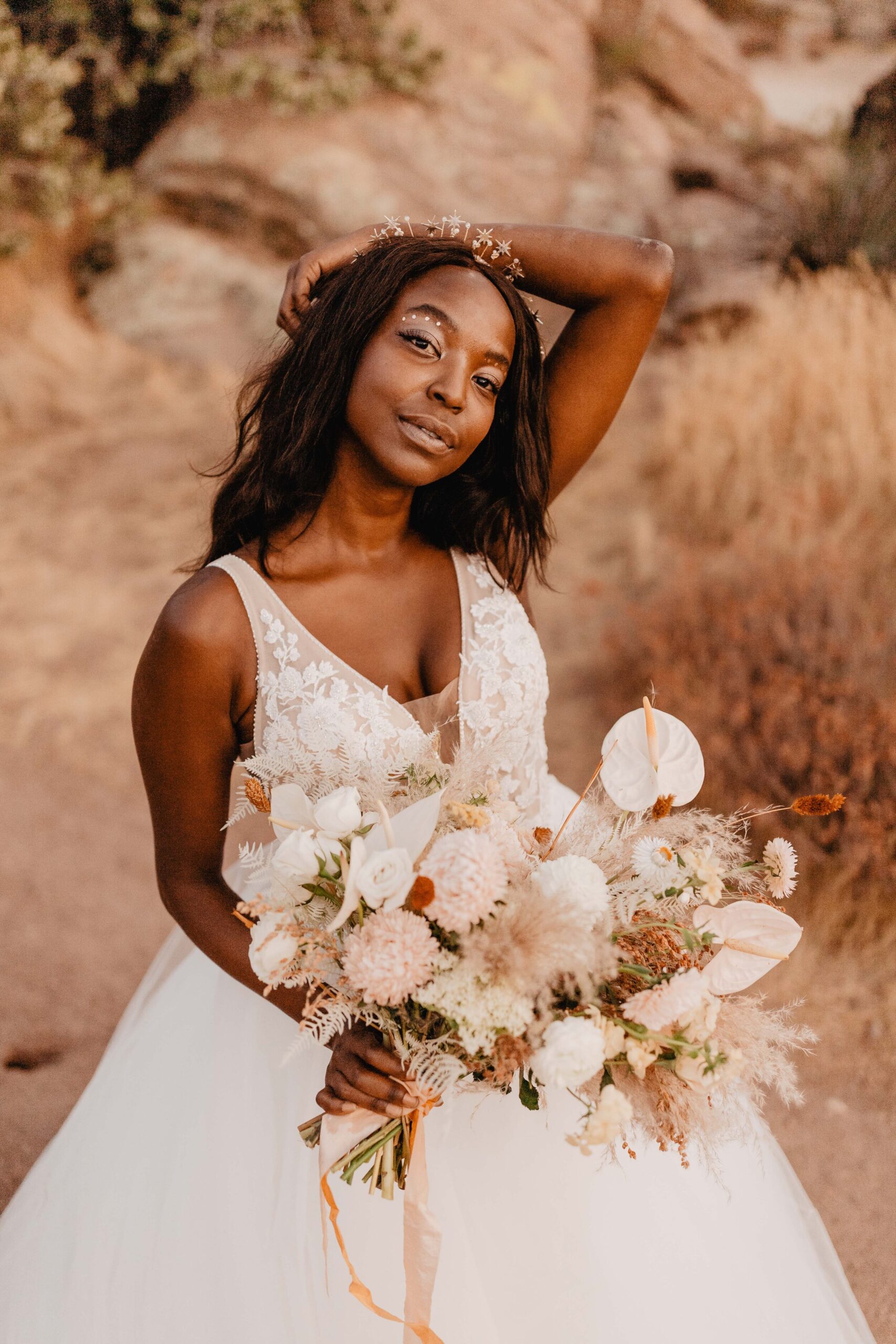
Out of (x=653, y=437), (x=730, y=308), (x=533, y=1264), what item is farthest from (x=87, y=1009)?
(x=730, y=308)

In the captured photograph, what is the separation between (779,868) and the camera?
1.36 metres

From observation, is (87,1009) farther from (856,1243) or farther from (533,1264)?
(856,1243)

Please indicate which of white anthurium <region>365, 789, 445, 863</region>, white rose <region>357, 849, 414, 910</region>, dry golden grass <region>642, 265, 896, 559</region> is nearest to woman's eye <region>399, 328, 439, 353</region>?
white anthurium <region>365, 789, 445, 863</region>

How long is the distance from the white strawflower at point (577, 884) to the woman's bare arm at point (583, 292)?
1.28 m

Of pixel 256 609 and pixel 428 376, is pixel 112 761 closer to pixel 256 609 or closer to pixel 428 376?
pixel 256 609

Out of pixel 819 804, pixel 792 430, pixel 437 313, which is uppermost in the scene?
pixel 792 430

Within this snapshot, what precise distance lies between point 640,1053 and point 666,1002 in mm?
67

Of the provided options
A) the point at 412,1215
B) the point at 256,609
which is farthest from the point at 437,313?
the point at 412,1215

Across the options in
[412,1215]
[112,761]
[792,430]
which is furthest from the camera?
[792,430]

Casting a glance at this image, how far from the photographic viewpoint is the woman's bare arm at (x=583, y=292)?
204 cm

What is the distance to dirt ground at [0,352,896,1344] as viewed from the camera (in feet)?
9.69

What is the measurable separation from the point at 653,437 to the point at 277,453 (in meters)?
4.55

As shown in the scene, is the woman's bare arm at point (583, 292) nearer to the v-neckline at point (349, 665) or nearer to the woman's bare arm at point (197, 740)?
the v-neckline at point (349, 665)

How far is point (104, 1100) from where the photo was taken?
215 cm
